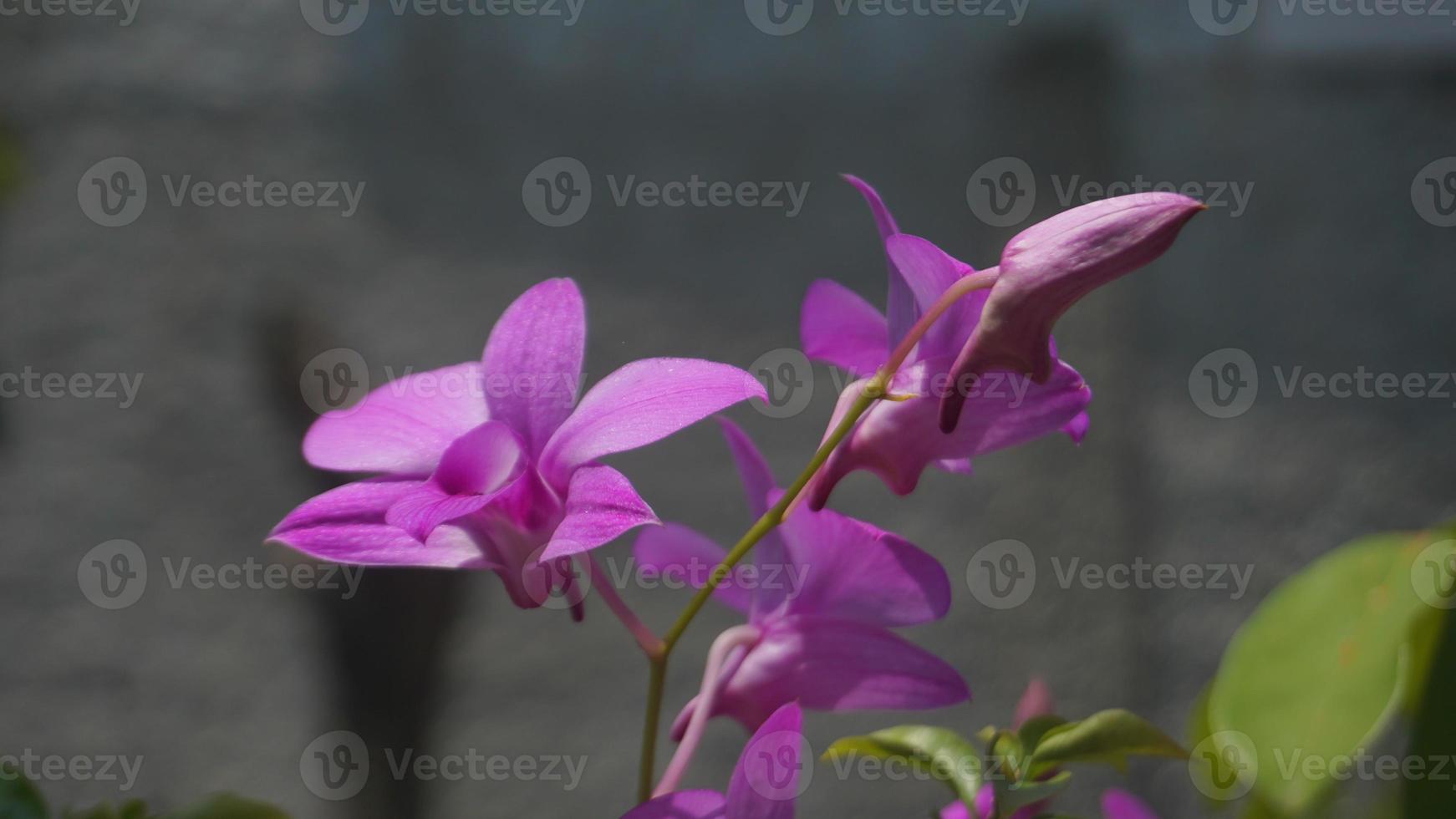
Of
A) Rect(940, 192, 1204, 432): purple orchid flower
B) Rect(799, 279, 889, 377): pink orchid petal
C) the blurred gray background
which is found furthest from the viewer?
the blurred gray background

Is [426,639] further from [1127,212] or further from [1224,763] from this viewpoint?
[1127,212]

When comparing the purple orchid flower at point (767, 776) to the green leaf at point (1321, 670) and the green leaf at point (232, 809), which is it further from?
the green leaf at point (1321, 670)

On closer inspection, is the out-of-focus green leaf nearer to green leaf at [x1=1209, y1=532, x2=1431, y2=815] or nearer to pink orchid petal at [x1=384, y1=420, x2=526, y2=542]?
green leaf at [x1=1209, y1=532, x2=1431, y2=815]

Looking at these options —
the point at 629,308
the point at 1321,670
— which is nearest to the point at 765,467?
the point at 1321,670

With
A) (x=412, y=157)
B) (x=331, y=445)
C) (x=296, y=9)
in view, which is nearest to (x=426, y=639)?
(x=412, y=157)

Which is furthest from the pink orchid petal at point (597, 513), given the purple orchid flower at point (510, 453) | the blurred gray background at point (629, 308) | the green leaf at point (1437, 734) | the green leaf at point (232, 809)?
the blurred gray background at point (629, 308)

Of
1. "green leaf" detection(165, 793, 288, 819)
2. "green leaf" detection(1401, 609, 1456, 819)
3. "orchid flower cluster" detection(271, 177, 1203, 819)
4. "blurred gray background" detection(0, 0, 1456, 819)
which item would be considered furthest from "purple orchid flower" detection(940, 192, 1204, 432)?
"blurred gray background" detection(0, 0, 1456, 819)

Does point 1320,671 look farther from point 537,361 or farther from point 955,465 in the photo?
point 537,361
